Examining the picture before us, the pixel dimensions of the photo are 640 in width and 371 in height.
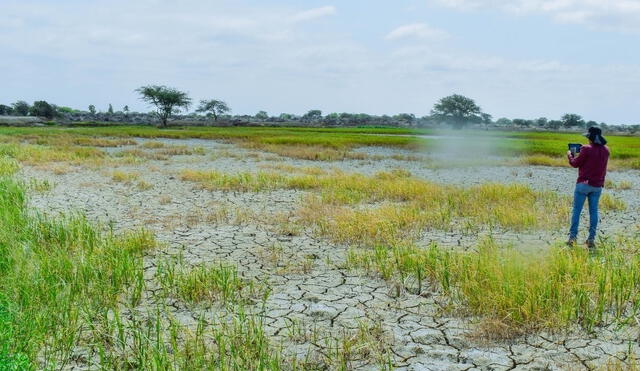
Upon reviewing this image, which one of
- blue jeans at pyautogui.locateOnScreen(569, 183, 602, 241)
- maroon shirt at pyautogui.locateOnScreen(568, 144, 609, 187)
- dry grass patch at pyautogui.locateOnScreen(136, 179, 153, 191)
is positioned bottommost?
dry grass patch at pyautogui.locateOnScreen(136, 179, 153, 191)

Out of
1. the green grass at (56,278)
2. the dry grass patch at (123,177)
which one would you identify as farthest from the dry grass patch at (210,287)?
the dry grass patch at (123,177)

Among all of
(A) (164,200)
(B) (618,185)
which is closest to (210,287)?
(A) (164,200)

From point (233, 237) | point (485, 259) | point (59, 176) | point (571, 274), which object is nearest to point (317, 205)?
point (233, 237)

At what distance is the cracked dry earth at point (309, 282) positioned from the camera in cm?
436

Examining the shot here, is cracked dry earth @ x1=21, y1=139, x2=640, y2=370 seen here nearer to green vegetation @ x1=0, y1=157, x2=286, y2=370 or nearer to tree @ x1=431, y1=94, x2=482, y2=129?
green vegetation @ x1=0, y1=157, x2=286, y2=370

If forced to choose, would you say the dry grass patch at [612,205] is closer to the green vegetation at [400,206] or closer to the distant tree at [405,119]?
the green vegetation at [400,206]

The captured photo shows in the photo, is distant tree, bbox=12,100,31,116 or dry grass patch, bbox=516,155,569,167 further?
distant tree, bbox=12,100,31,116

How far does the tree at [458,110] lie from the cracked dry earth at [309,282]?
63.3 m

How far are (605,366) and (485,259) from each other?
7.23 ft

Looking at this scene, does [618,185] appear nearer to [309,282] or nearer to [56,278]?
[309,282]

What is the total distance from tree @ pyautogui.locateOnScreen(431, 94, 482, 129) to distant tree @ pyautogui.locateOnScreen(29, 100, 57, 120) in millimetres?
64227

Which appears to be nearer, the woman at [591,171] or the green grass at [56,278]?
the green grass at [56,278]

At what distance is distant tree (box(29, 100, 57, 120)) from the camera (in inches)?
3187

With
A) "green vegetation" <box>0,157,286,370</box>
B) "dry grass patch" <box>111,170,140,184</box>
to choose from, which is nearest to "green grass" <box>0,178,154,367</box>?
"green vegetation" <box>0,157,286,370</box>
